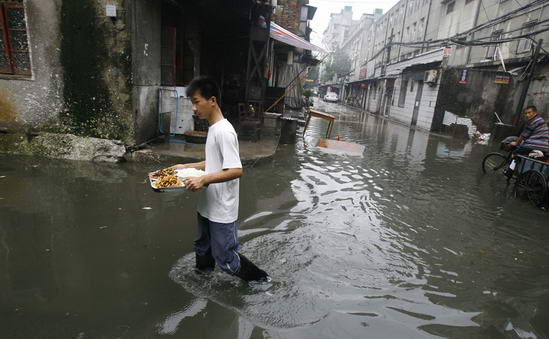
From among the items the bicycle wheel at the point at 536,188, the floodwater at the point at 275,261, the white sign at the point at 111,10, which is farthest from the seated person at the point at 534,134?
the white sign at the point at 111,10

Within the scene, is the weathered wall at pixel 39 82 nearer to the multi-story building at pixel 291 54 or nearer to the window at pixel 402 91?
the multi-story building at pixel 291 54

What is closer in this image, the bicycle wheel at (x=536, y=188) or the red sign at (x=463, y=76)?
the bicycle wheel at (x=536, y=188)

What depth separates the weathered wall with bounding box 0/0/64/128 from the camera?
6.40 metres

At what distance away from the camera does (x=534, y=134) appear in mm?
7145

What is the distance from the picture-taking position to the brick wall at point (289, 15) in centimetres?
Answer: 1814

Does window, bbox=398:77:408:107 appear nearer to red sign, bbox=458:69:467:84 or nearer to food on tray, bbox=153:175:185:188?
red sign, bbox=458:69:467:84

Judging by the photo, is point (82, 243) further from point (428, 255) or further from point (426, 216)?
point (426, 216)

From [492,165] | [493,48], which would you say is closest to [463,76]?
[493,48]

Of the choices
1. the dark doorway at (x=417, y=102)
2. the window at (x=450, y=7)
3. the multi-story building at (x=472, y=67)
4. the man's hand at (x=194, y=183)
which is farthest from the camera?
the window at (x=450, y=7)

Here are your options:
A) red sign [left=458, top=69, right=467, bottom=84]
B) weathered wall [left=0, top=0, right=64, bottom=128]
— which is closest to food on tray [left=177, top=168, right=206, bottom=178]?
weathered wall [left=0, top=0, right=64, bottom=128]

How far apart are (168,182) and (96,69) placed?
5.07 m

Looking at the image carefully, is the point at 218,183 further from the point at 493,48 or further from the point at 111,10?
the point at 493,48

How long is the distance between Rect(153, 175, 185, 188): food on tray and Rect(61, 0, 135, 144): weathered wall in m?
4.60

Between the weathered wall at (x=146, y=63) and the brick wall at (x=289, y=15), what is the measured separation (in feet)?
39.1
